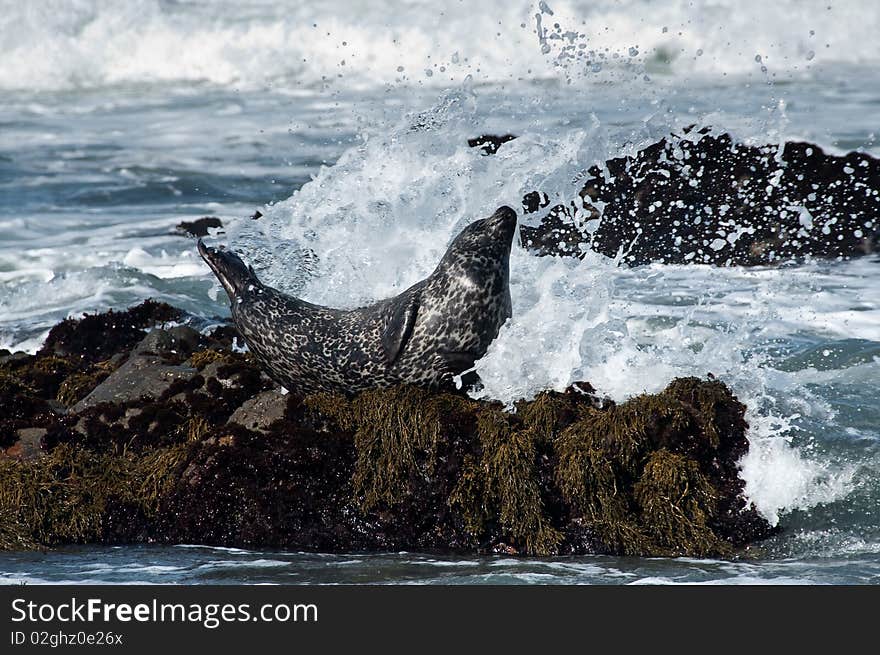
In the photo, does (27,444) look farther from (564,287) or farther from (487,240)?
(564,287)

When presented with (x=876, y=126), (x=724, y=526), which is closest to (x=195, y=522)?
(x=724, y=526)

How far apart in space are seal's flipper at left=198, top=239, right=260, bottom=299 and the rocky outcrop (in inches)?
43.2

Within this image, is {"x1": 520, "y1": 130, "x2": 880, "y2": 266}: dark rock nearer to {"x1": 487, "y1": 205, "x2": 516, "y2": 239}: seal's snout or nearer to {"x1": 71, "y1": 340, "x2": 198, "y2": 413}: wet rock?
{"x1": 487, "y1": 205, "x2": 516, "y2": 239}: seal's snout

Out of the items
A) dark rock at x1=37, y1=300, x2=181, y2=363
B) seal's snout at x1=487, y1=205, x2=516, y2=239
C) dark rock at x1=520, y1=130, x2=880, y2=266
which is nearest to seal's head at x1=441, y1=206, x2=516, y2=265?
seal's snout at x1=487, y1=205, x2=516, y2=239

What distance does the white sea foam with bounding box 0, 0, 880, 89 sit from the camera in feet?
96.4

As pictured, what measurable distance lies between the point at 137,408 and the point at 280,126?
1868cm

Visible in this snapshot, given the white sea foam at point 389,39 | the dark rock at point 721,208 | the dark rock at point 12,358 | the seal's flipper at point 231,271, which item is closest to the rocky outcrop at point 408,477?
the seal's flipper at point 231,271

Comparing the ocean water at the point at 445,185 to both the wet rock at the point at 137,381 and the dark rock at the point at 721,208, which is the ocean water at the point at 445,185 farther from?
the wet rock at the point at 137,381

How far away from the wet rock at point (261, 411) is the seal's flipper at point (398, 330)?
72 cm

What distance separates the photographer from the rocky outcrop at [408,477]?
6848 mm

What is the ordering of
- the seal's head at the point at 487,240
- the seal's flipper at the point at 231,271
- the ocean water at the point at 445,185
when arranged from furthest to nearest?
1. the seal's flipper at the point at 231,271
2. the seal's head at the point at 487,240
3. the ocean water at the point at 445,185

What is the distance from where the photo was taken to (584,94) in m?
23.8

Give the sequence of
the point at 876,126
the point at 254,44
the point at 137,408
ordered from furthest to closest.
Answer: the point at 254,44
the point at 876,126
the point at 137,408

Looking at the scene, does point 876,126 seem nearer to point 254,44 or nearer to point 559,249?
point 559,249
